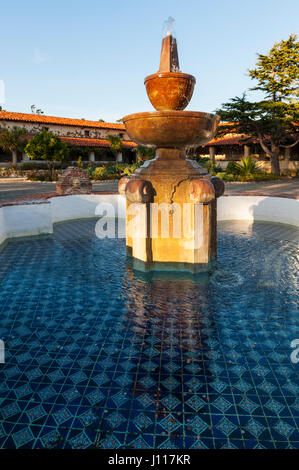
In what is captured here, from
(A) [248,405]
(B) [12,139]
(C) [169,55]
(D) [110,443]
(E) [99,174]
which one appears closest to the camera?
(D) [110,443]

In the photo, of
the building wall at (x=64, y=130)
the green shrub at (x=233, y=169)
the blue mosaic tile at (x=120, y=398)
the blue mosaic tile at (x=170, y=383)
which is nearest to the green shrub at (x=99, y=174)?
the green shrub at (x=233, y=169)

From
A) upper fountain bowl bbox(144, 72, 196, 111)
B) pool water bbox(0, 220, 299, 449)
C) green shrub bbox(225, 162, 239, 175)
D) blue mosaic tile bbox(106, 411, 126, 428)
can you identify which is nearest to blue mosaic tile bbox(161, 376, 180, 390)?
pool water bbox(0, 220, 299, 449)

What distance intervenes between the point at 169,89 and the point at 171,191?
1805 millimetres

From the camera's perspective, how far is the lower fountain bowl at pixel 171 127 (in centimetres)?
517

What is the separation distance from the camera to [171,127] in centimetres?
530

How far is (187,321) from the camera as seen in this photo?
4160 mm

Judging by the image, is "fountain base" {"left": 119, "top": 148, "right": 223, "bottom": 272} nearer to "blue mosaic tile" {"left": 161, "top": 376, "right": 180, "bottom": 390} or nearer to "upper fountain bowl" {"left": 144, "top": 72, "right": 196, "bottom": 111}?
"upper fountain bowl" {"left": 144, "top": 72, "right": 196, "bottom": 111}

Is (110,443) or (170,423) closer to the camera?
(110,443)

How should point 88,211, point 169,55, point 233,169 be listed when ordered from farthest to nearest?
1. point 233,169
2. point 88,211
3. point 169,55

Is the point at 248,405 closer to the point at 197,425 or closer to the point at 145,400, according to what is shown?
the point at 197,425

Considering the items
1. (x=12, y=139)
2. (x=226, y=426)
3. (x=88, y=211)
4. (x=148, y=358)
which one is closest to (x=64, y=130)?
(x=12, y=139)

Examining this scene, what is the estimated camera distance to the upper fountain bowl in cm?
557

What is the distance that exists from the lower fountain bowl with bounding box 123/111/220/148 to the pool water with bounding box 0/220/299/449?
2462mm

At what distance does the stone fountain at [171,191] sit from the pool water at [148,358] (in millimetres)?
477
